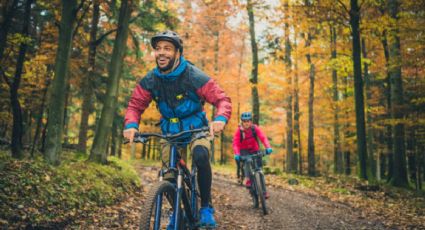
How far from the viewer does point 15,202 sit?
5145 millimetres

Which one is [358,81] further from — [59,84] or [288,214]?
[59,84]

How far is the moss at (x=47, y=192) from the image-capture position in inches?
200

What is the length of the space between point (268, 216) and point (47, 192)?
513 cm

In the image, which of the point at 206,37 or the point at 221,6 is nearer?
the point at 221,6

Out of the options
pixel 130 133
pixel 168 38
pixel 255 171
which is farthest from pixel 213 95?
pixel 255 171

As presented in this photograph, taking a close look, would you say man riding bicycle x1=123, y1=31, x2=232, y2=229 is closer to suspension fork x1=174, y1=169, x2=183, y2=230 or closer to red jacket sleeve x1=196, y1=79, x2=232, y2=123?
red jacket sleeve x1=196, y1=79, x2=232, y2=123

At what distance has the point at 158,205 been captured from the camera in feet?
10.4

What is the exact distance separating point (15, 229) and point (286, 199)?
850 centimetres

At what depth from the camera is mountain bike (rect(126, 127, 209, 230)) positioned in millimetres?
3084

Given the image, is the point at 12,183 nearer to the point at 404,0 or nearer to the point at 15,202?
the point at 15,202

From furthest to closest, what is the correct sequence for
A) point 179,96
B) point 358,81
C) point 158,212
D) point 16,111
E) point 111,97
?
point 358,81 → point 111,97 → point 16,111 → point 179,96 → point 158,212

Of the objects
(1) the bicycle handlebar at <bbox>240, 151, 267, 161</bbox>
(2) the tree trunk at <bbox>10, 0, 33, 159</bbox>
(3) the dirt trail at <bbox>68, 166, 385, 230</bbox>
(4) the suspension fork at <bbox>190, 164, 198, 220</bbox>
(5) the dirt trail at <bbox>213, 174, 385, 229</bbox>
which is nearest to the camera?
(4) the suspension fork at <bbox>190, 164, 198, 220</bbox>

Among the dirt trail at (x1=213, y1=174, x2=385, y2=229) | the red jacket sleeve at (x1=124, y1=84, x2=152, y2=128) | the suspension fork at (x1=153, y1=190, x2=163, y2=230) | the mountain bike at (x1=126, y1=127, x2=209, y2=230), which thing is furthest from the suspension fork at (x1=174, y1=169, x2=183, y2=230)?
the dirt trail at (x1=213, y1=174, x2=385, y2=229)

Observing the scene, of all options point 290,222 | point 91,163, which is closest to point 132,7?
point 91,163
